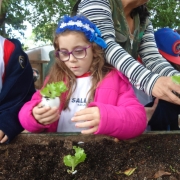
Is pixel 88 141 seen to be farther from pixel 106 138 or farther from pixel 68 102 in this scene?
pixel 68 102

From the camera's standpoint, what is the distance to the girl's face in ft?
4.43

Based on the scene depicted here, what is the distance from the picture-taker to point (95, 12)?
144 centimetres

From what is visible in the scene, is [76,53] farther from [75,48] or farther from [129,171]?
[129,171]

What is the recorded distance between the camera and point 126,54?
1.33 meters

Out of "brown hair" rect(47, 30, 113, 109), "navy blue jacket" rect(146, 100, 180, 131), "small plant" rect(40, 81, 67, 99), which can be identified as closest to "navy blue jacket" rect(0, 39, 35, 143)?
"brown hair" rect(47, 30, 113, 109)

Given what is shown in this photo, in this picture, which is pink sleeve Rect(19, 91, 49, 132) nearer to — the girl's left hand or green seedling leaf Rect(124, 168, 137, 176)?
the girl's left hand

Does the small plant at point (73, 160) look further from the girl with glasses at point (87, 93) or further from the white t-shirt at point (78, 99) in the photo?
the white t-shirt at point (78, 99)

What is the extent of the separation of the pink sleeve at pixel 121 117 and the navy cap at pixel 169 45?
2.43 feet

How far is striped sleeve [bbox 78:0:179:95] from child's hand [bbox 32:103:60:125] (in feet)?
1.25

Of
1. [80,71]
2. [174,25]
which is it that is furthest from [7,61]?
[174,25]

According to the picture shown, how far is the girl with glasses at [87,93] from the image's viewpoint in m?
1.11

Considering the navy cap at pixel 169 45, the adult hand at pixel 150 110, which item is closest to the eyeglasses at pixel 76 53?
the adult hand at pixel 150 110

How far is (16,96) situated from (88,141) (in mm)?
427

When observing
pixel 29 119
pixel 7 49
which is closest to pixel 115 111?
pixel 29 119
